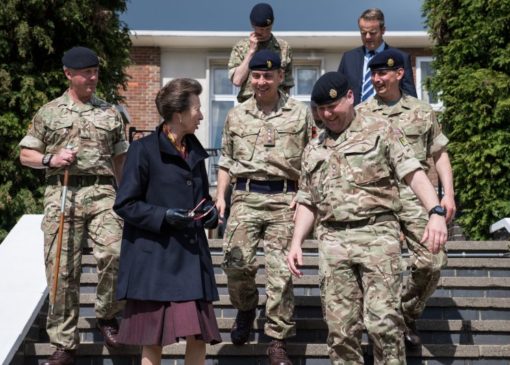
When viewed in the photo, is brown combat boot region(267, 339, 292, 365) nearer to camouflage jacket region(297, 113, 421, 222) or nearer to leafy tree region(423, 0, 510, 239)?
camouflage jacket region(297, 113, 421, 222)

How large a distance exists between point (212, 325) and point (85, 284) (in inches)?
106

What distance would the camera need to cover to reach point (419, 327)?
23.5 feet

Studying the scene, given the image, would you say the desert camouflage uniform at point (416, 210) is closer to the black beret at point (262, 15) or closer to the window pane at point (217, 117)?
the black beret at point (262, 15)

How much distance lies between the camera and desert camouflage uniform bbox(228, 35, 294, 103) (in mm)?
7680

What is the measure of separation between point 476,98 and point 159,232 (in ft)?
27.9

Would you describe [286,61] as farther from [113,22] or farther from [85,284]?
[113,22]

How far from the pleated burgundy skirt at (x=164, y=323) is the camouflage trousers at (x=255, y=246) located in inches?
40.8

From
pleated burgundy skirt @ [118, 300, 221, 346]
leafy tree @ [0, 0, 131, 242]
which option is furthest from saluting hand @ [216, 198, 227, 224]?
leafy tree @ [0, 0, 131, 242]

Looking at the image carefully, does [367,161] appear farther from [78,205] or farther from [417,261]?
[78,205]

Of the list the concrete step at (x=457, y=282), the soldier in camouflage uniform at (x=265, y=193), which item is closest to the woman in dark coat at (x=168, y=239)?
the soldier in camouflage uniform at (x=265, y=193)

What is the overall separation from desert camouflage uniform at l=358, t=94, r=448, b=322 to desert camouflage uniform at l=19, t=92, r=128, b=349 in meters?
1.86

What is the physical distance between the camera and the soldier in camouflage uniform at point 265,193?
21.5ft

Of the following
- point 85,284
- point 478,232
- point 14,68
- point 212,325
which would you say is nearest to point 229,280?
point 212,325

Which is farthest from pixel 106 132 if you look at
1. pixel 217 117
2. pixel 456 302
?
pixel 217 117
